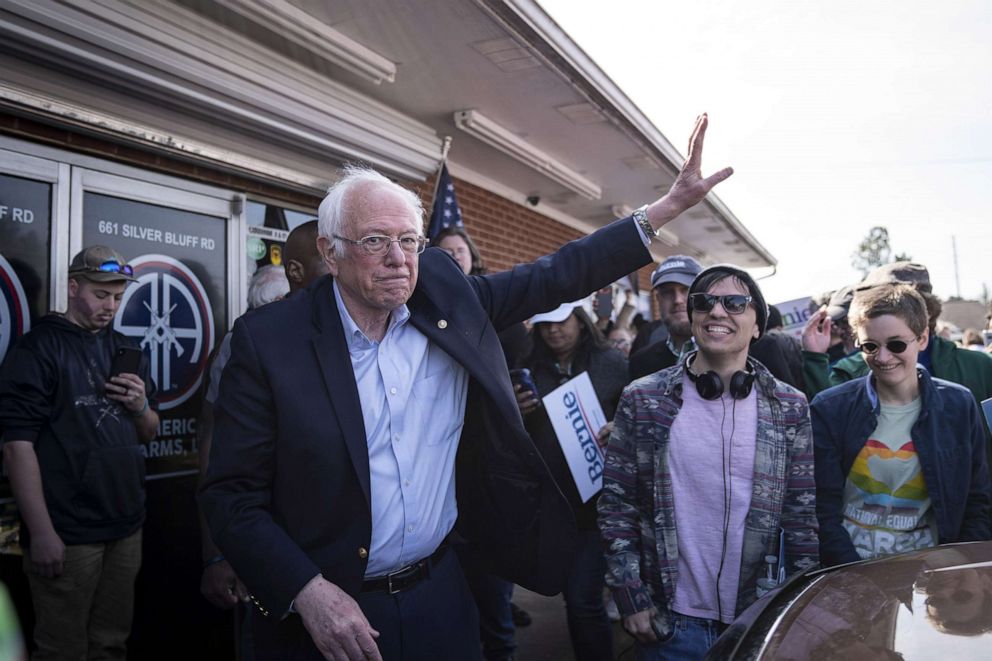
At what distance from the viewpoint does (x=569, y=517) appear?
2.12 m

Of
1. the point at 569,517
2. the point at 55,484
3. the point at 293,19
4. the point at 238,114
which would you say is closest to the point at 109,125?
the point at 238,114

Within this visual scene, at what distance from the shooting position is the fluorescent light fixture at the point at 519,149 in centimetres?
495

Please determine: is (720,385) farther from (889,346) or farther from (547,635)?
(547,635)

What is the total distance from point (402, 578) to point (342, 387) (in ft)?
1.92

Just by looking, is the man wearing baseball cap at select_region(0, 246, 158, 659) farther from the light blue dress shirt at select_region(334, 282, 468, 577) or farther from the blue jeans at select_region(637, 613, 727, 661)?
the blue jeans at select_region(637, 613, 727, 661)

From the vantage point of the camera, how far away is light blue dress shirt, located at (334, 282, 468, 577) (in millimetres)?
1860

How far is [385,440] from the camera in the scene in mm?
1879

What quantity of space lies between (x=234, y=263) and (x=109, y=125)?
1.16 metres

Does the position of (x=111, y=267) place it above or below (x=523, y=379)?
above

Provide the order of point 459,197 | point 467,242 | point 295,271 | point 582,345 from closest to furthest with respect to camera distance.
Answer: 1. point 295,271
2. point 582,345
3. point 467,242
4. point 459,197

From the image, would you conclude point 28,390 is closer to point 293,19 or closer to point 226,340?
point 226,340

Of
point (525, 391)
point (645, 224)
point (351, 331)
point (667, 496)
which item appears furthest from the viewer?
point (525, 391)

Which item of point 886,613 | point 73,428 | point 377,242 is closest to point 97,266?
point 73,428

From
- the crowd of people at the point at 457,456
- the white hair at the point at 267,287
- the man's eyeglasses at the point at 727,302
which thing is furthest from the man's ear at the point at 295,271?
the man's eyeglasses at the point at 727,302
